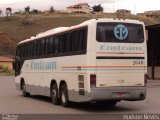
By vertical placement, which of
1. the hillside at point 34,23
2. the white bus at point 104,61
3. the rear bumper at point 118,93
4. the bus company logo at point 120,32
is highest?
the hillside at point 34,23

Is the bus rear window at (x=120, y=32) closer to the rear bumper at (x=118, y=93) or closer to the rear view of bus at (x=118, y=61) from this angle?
the rear view of bus at (x=118, y=61)

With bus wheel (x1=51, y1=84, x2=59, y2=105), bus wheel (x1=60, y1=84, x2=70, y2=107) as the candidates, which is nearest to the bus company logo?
bus wheel (x1=60, y1=84, x2=70, y2=107)

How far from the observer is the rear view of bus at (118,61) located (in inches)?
724

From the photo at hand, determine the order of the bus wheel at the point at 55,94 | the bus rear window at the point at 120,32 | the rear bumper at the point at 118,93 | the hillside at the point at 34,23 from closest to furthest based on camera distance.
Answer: the rear bumper at the point at 118,93
the bus rear window at the point at 120,32
the bus wheel at the point at 55,94
the hillside at the point at 34,23

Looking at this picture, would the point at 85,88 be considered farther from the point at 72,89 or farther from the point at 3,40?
the point at 3,40

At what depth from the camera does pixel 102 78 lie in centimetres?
1842

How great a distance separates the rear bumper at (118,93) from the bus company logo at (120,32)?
5.96 feet

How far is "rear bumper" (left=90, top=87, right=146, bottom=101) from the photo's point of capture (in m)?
18.2

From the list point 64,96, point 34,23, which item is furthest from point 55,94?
point 34,23

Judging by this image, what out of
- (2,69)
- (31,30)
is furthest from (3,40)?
(2,69)

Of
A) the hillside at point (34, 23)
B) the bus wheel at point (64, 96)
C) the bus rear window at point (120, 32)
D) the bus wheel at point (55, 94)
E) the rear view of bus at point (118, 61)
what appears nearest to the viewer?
the rear view of bus at point (118, 61)

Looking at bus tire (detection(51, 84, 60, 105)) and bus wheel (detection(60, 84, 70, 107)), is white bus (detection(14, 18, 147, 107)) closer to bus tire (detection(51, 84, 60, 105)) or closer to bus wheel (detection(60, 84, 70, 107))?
bus wheel (detection(60, 84, 70, 107))

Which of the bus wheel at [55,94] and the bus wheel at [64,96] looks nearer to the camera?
the bus wheel at [64,96]

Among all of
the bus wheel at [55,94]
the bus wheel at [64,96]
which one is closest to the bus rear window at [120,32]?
the bus wheel at [64,96]
